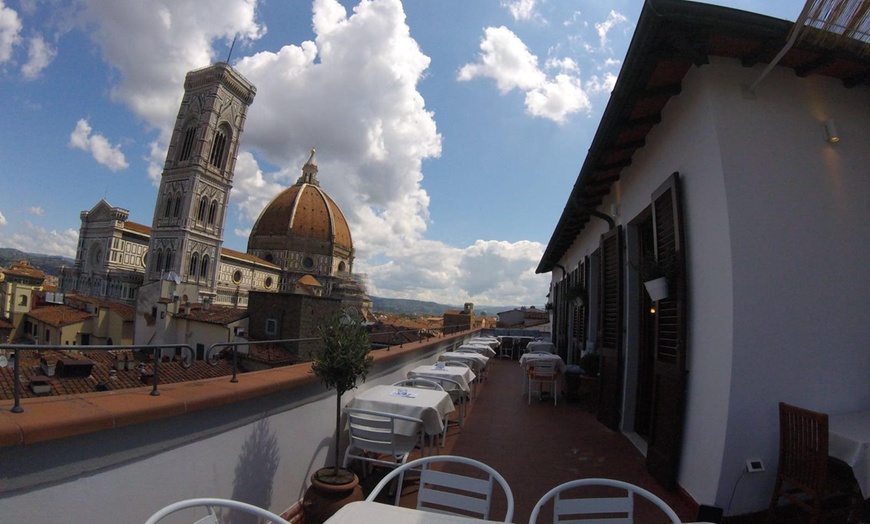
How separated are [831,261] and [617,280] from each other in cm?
239

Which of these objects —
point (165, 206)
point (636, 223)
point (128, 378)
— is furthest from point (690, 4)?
point (165, 206)

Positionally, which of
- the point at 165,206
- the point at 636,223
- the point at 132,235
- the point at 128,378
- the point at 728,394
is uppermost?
the point at 165,206

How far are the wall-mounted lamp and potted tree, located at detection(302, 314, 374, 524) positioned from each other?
11.2 feet

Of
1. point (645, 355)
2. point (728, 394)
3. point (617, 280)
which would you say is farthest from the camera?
point (617, 280)

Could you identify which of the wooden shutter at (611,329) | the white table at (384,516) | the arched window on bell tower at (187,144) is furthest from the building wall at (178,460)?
the arched window on bell tower at (187,144)

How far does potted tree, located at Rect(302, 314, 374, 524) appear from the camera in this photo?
8.02ft

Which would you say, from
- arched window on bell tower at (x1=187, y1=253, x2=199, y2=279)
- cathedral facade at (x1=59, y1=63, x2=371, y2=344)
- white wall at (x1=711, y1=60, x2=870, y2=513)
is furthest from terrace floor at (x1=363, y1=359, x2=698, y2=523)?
arched window on bell tower at (x1=187, y1=253, x2=199, y2=279)

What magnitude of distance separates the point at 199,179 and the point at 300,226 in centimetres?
2058

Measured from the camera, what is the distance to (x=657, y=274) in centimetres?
336

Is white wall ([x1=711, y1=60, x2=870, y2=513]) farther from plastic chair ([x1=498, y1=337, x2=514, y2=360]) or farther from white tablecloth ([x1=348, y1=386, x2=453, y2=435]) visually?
plastic chair ([x1=498, y1=337, x2=514, y2=360])

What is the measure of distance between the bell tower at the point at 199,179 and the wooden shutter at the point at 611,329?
50.6 meters

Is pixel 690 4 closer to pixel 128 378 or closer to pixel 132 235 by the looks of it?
pixel 128 378

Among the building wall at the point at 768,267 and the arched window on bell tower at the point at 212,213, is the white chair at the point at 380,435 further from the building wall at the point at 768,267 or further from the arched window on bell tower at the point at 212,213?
the arched window on bell tower at the point at 212,213

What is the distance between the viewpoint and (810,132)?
110 inches
